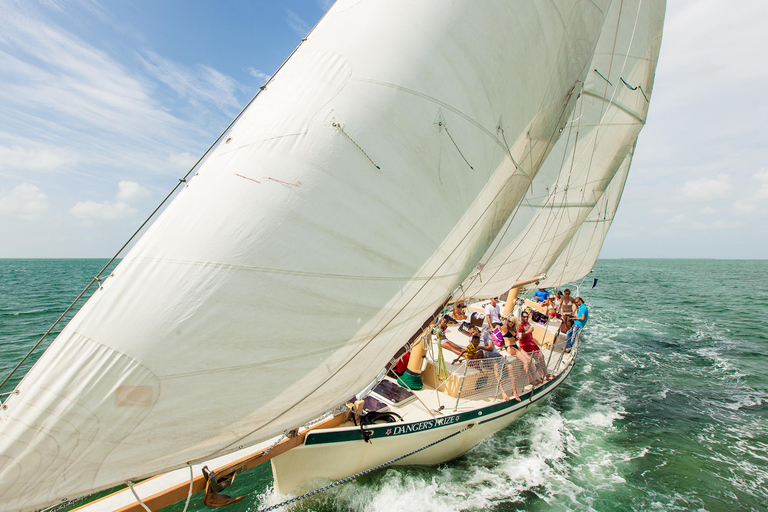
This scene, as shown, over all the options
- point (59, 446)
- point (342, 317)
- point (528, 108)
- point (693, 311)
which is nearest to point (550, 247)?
point (528, 108)

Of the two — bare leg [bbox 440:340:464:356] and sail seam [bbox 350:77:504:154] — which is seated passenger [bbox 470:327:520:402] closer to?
bare leg [bbox 440:340:464:356]

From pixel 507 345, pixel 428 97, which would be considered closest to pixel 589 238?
pixel 507 345

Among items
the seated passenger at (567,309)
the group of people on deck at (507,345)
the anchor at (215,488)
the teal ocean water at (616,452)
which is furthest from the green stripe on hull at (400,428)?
the seated passenger at (567,309)

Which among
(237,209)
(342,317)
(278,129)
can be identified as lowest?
(342,317)

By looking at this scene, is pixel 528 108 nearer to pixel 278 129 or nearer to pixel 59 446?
pixel 278 129

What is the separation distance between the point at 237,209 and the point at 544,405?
10.1 m

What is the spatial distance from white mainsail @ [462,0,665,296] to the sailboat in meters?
3.49

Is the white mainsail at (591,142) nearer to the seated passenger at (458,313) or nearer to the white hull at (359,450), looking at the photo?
the seated passenger at (458,313)

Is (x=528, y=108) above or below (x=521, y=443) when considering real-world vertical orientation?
above

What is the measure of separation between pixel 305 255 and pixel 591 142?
943cm

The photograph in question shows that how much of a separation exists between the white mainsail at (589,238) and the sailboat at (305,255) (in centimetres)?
982

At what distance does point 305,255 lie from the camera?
9.33 feet

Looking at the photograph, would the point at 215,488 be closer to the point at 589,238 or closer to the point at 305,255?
the point at 305,255

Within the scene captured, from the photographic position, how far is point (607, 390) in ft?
35.9
